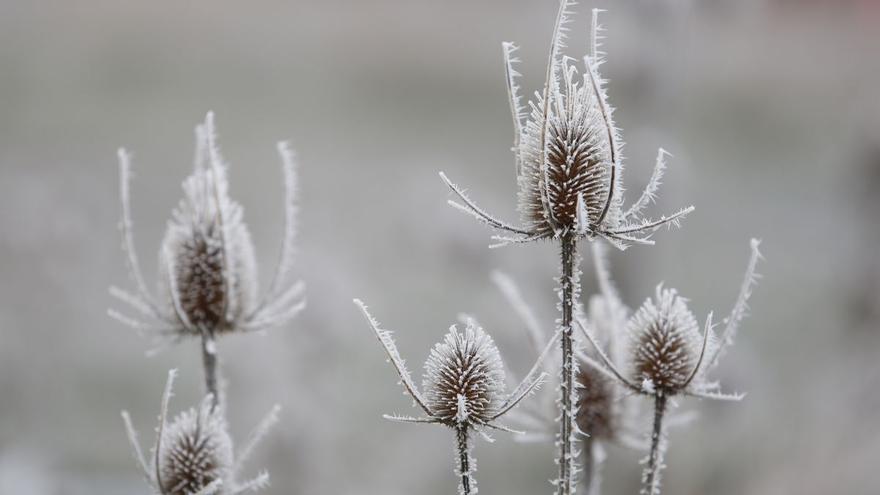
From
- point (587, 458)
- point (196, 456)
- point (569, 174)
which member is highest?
point (569, 174)

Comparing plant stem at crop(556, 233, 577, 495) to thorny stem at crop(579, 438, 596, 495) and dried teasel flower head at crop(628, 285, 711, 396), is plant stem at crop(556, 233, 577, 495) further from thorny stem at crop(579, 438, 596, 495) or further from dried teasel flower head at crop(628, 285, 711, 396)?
thorny stem at crop(579, 438, 596, 495)

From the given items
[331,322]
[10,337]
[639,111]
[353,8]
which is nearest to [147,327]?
[331,322]

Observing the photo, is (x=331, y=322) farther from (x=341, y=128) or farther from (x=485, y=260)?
(x=341, y=128)

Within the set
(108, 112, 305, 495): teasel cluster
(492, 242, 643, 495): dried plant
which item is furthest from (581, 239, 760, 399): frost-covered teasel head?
(108, 112, 305, 495): teasel cluster

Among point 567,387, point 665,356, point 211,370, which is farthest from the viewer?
point 211,370

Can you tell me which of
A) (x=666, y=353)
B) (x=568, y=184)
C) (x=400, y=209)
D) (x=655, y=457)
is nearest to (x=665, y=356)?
(x=666, y=353)

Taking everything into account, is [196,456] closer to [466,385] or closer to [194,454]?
[194,454]
